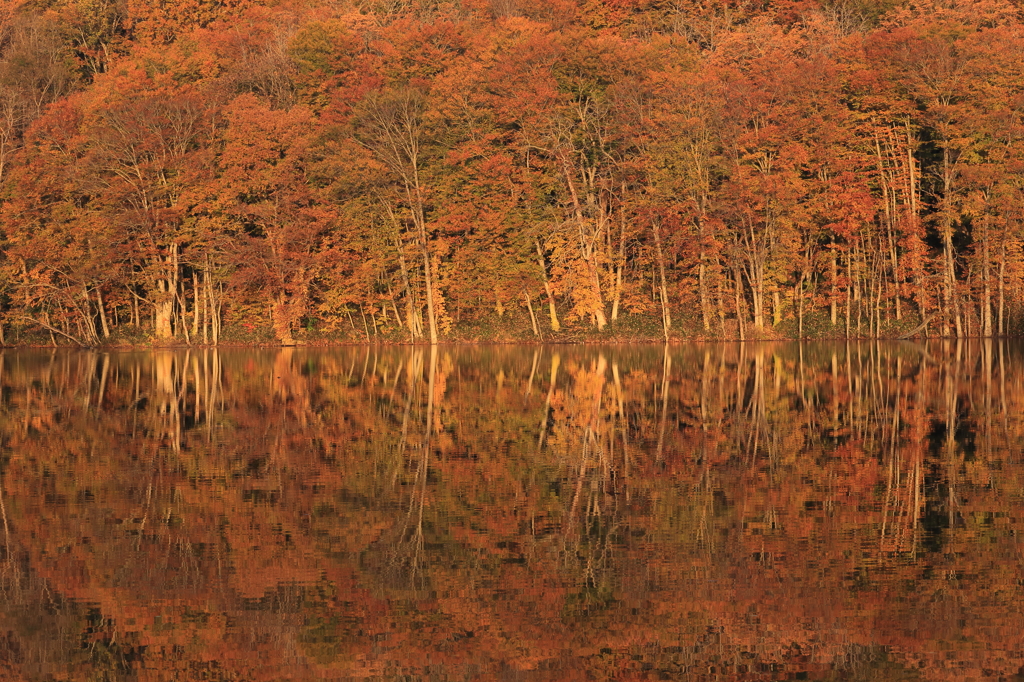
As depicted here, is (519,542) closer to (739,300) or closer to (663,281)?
(663,281)

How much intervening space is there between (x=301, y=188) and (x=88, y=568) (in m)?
55.1

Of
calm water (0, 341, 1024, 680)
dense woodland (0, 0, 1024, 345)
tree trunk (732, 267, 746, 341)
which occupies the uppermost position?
dense woodland (0, 0, 1024, 345)

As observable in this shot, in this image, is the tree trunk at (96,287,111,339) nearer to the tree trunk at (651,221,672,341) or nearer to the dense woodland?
the dense woodland

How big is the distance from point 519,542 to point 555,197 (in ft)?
180

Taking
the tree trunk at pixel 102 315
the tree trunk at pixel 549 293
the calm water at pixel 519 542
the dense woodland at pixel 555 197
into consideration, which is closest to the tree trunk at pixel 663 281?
the dense woodland at pixel 555 197

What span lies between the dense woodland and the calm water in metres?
37.0

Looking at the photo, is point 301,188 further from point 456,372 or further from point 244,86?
point 456,372

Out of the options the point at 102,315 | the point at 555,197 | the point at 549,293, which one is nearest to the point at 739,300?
the point at 549,293

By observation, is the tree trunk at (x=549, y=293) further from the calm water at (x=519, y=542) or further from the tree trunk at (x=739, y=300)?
the calm water at (x=519, y=542)

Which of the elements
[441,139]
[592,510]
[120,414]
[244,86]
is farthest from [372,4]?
[592,510]

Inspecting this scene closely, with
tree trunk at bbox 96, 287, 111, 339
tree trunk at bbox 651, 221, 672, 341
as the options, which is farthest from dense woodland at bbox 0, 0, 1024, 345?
tree trunk at bbox 96, 287, 111, 339

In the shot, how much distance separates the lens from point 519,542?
1327 cm

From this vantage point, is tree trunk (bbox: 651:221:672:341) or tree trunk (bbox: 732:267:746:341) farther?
tree trunk (bbox: 732:267:746:341)

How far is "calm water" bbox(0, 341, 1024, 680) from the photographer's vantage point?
Result: 970 centimetres
